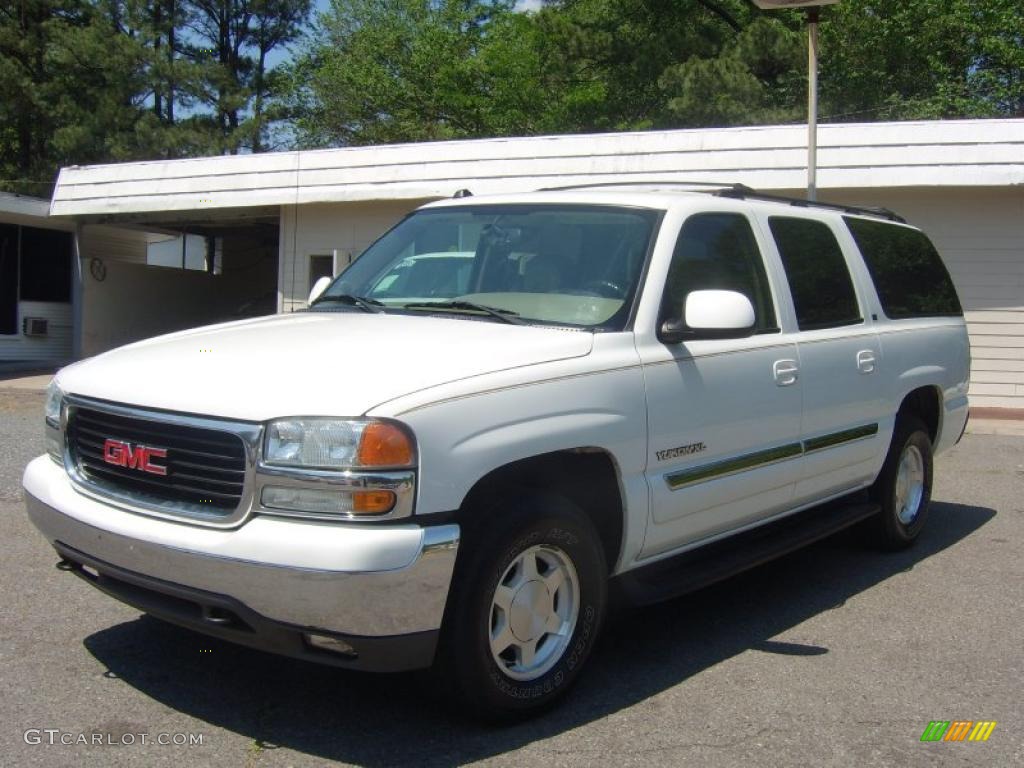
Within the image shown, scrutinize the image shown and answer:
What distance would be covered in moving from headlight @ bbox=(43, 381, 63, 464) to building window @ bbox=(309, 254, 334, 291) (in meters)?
13.2

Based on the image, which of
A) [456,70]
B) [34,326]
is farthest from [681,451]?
[456,70]

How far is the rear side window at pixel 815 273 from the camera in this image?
522cm

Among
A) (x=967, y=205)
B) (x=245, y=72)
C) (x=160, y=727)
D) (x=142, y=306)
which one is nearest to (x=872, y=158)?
(x=967, y=205)

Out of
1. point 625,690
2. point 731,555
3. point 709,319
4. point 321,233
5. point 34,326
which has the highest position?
point 321,233

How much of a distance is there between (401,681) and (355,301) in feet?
5.66

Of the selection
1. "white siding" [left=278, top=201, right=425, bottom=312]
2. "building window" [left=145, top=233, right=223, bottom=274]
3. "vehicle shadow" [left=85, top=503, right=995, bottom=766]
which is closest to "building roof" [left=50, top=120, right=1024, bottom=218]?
"white siding" [left=278, top=201, right=425, bottom=312]

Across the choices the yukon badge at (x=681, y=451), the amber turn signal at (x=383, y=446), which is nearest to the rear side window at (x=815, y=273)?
the yukon badge at (x=681, y=451)

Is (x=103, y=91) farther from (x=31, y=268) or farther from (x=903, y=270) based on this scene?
(x=903, y=270)

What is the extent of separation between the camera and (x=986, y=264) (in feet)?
44.5

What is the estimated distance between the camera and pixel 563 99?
3400cm

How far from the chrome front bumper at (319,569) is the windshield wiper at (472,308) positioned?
1155mm

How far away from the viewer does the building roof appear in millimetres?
13070

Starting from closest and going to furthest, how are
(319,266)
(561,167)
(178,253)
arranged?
(561,167), (319,266), (178,253)

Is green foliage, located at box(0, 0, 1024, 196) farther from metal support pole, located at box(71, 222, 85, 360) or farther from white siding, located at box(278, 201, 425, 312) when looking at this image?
metal support pole, located at box(71, 222, 85, 360)
